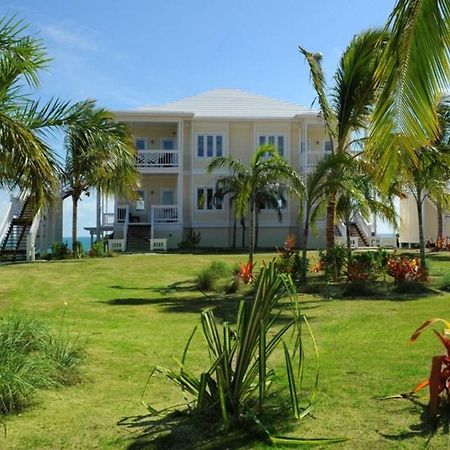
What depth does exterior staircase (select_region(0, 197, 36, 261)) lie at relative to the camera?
27.8m

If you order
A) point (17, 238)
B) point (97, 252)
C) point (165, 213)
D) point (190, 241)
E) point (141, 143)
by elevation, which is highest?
point (141, 143)

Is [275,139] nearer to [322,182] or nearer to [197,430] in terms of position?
[322,182]

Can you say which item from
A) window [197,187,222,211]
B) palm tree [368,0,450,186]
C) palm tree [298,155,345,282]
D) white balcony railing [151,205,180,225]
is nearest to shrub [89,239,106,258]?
white balcony railing [151,205,180,225]

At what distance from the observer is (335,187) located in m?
16.4

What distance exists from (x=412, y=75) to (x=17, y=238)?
26.4 m

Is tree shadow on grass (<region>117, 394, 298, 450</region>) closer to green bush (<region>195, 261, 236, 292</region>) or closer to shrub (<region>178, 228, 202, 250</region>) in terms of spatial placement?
green bush (<region>195, 261, 236, 292</region>)

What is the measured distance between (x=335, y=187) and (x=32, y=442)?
12.4 metres

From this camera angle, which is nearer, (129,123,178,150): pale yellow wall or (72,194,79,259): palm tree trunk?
(72,194,79,259): palm tree trunk

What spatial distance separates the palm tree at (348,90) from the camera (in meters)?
16.4

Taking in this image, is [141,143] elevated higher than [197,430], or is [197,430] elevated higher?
[141,143]

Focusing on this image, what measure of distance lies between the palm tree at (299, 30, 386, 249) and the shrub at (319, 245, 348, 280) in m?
1.28

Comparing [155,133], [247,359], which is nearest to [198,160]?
[155,133]

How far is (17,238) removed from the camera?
29.5 m

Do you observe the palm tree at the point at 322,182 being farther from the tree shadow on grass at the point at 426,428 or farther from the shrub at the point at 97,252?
the shrub at the point at 97,252
